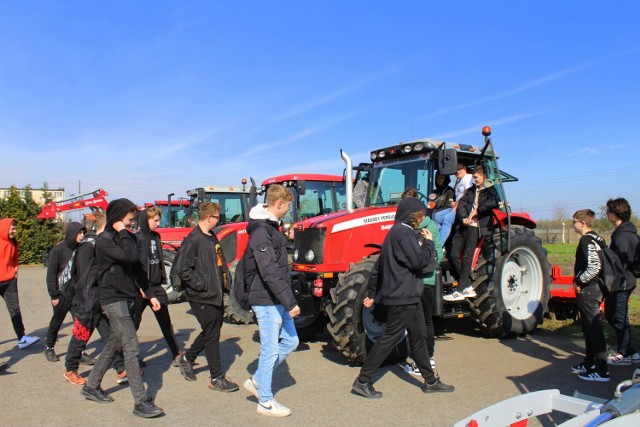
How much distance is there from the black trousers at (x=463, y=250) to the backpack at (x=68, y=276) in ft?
15.1

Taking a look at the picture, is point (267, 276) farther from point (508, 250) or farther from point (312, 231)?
point (508, 250)

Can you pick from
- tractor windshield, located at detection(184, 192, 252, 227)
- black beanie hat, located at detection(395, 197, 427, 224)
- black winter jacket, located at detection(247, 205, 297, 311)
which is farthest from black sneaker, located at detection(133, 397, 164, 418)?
tractor windshield, located at detection(184, 192, 252, 227)

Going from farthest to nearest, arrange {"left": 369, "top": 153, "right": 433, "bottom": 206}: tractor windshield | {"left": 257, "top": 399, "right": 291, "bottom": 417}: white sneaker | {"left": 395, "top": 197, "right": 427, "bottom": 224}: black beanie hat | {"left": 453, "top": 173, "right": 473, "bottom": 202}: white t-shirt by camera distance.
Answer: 1. {"left": 369, "top": 153, "right": 433, "bottom": 206}: tractor windshield
2. {"left": 453, "top": 173, "right": 473, "bottom": 202}: white t-shirt
3. {"left": 395, "top": 197, "right": 427, "bottom": 224}: black beanie hat
4. {"left": 257, "top": 399, "right": 291, "bottom": 417}: white sneaker

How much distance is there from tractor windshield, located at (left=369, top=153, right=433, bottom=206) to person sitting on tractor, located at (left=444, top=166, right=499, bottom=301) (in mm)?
545

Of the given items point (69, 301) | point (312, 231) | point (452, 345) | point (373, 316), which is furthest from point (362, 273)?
point (69, 301)

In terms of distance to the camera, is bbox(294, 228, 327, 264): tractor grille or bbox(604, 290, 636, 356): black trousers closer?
bbox(604, 290, 636, 356): black trousers

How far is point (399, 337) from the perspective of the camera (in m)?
4.87

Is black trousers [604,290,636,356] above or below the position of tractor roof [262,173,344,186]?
below

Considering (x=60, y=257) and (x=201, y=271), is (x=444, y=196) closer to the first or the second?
(x=201, y=271)

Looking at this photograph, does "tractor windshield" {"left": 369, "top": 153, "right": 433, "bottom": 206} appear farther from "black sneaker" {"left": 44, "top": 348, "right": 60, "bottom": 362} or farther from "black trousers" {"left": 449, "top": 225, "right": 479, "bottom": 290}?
"black sneaker" {"left": 44, "top": 348, "right": 60, "bottom": 362}

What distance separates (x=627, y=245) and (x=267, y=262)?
3986mm

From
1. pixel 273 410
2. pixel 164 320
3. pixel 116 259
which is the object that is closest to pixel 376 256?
pixel 273 410

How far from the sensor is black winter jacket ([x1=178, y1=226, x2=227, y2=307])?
16.3 ft

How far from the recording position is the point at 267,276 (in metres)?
4.27
